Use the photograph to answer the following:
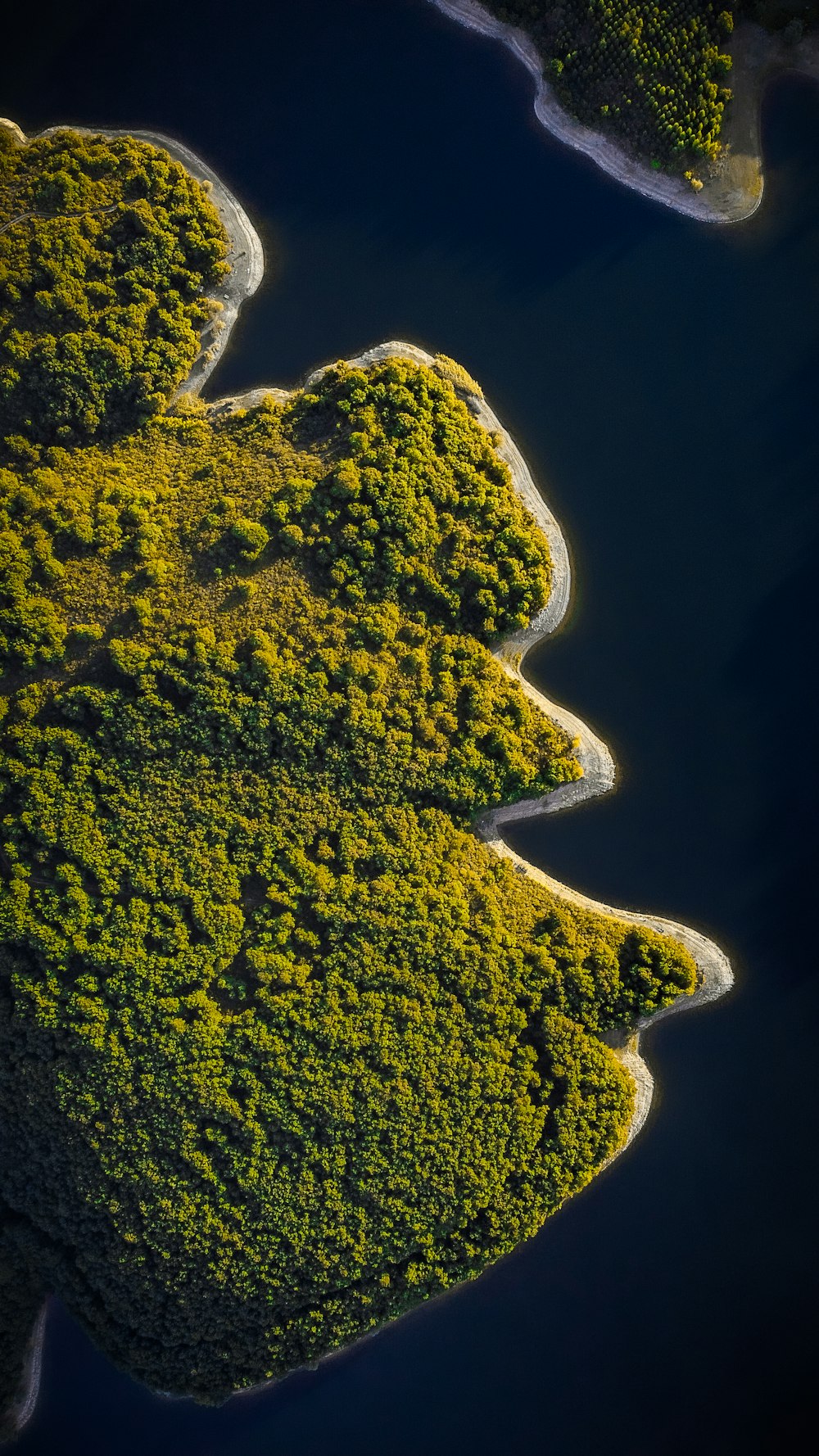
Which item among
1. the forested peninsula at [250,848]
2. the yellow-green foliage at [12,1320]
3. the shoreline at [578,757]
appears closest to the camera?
the forested peninsula at [250,848]

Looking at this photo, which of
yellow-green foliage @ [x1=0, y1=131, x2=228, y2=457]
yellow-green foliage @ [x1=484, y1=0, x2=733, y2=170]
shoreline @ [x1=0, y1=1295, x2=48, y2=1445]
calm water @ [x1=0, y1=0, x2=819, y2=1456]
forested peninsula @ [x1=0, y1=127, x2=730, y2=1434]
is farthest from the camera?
calm water @ [x1=0, y1=0, x2=819, y2=1456]

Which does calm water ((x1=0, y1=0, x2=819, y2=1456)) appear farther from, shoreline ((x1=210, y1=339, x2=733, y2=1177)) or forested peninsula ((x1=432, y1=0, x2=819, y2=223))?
forested peninsula ((x1=432, y1=0, x2=819, y2=223))

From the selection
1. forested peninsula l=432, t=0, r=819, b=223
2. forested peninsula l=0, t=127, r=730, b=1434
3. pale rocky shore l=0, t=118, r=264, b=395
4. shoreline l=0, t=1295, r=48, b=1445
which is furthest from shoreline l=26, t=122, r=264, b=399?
shoreline l=0, t=1295, r=48, b=1445

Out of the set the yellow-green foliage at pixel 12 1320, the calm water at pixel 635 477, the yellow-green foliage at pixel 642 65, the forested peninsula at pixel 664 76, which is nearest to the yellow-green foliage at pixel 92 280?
the calm water at pixel 635 477

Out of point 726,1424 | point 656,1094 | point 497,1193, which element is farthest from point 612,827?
point 726,1424

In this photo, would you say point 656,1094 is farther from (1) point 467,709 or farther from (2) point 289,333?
(2) point 289,333

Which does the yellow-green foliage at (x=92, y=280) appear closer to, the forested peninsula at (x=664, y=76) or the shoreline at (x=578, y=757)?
the shoreline at (x=578, y=757)
